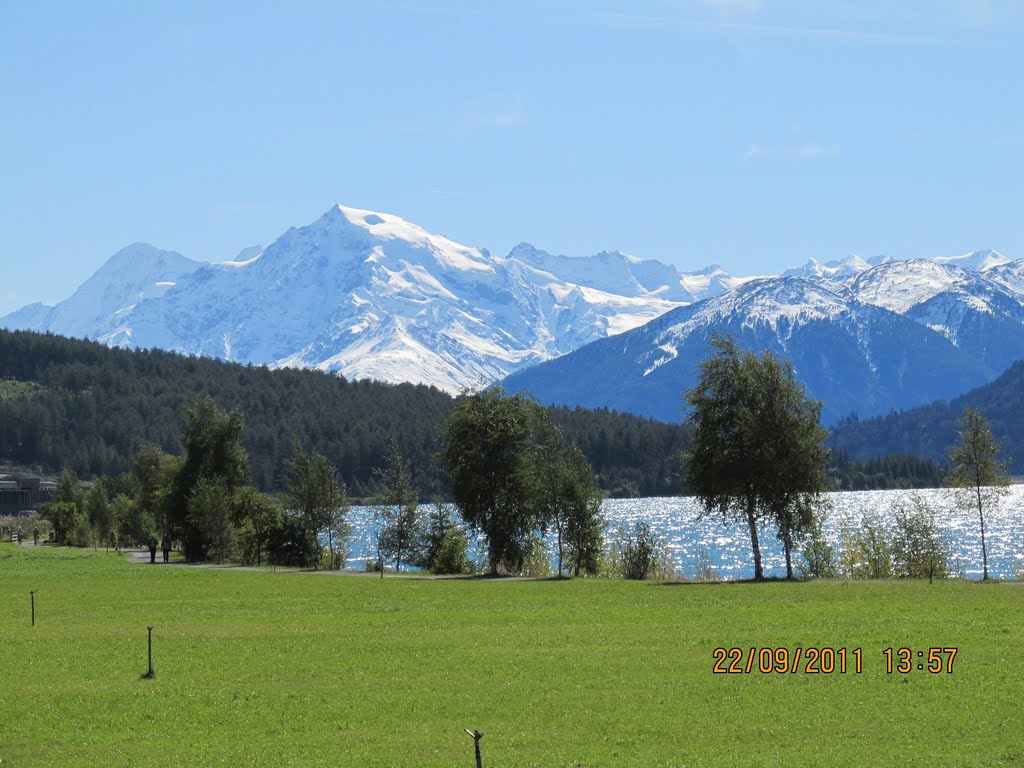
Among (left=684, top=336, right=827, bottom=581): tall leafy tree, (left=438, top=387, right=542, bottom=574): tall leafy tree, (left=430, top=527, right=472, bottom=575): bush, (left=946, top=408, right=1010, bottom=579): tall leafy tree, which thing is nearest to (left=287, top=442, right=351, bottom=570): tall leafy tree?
(left=430, top=527, right=472, bottom=575): bush

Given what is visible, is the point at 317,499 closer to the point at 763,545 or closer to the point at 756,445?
the point at 756,445

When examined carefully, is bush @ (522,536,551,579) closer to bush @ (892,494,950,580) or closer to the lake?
the lake

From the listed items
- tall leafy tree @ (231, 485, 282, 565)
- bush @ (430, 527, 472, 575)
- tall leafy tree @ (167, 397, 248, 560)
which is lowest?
bush @ (430, 527, 472, 575)

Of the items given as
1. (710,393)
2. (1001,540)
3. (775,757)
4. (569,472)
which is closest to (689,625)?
(775,757)

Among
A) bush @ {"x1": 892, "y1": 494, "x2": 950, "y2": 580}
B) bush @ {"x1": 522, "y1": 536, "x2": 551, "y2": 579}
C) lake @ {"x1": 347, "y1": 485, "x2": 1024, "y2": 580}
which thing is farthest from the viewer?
lake @ {"x1": 347, "y1": 485, "x2": 1024, "y2": 580}

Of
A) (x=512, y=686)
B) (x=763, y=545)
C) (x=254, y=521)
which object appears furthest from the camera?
(x=763, y=545)

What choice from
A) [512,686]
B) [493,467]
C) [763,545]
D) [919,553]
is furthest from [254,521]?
[512,686]

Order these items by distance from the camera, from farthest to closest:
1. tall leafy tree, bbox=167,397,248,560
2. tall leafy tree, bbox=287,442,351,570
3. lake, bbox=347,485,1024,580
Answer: lake, bbox=347,485,1024,580 < tall leafy tree, bbox=167,397,248,560 < tall leafy tree, bbox=287,442,351,570

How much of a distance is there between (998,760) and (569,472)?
53.8 meters

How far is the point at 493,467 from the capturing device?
250ft

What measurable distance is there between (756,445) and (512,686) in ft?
127

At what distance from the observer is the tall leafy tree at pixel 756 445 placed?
66.2 m

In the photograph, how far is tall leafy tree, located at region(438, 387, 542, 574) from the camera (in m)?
75.9

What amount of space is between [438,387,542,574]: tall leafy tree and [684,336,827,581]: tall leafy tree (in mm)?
11794
